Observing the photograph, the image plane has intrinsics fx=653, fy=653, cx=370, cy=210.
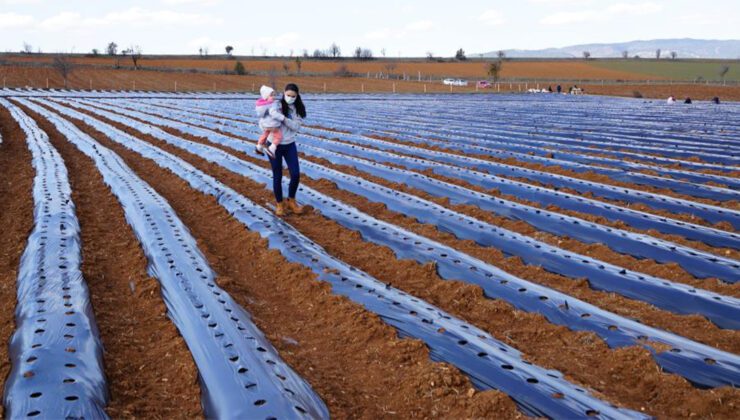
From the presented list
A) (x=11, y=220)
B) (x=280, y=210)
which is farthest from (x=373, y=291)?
(x=11, y=220)

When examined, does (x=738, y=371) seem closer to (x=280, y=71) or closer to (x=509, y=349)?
(x=509, y=349)

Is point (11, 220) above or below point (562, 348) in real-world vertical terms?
above

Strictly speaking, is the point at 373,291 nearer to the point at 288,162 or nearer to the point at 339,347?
the point at 339,347

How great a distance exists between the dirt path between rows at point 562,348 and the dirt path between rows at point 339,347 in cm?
64

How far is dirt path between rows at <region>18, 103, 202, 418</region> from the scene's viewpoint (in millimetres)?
3504

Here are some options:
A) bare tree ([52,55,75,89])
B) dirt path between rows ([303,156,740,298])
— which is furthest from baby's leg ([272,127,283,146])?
bare tree ([52,55,75,89])

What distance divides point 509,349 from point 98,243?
443 cm

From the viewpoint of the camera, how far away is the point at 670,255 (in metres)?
5.93

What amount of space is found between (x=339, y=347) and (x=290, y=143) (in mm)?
3726

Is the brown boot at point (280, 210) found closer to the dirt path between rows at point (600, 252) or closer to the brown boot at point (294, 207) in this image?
the brown boot at point (294, 207)

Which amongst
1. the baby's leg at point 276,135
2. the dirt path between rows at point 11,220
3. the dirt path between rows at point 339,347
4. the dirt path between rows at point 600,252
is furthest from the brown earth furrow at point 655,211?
the dirt path between rows at point 11,220

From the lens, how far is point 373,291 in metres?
5.12

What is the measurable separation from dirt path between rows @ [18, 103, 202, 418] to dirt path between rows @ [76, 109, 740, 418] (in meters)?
1.89

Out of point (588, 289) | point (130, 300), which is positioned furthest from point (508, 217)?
point (130, 300)
